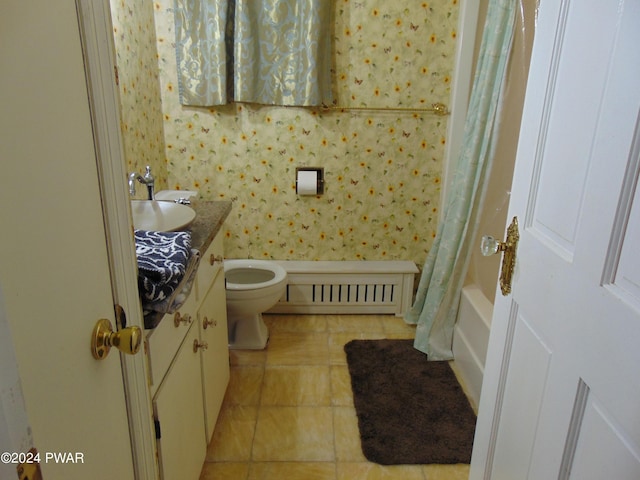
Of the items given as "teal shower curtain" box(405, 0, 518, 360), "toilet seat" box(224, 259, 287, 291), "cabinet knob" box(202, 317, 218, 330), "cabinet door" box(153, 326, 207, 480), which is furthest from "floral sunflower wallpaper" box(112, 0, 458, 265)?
"cabinet door" box(153, 326, 207, 480)

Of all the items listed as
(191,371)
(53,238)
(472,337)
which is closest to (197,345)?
(191,371)

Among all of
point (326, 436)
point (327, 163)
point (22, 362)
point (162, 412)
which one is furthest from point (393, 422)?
point (22, 362)

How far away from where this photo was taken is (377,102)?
106 inches

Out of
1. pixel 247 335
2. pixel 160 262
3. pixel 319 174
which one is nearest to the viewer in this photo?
pixel 160 262

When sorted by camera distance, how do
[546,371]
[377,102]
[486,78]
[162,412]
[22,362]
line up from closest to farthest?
1. [22,362]
2. [546,371]
3. [162,412]
4. [486,78]
5. [377,102]

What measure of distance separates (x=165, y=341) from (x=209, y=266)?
20.6 inches

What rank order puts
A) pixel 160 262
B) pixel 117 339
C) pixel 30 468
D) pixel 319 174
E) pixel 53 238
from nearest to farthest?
pixel 30 468, pixel 53 238, pixel 117 339, pixel 160 262, pixel 319 174

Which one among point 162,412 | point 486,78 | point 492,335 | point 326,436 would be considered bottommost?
point 326,436

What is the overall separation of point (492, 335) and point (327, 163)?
1.78 metres

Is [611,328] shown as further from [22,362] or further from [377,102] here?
[377,102]

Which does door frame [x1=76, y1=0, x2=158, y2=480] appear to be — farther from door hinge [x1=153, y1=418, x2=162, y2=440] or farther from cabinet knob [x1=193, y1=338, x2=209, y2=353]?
cabinet knob [x1=193, y1=338, x2=209, y2=353]

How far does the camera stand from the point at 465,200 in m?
2.22

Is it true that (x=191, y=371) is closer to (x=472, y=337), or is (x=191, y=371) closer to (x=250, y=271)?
(x=250, y=271)

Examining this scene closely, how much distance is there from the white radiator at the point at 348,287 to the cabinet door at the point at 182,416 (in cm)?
131
